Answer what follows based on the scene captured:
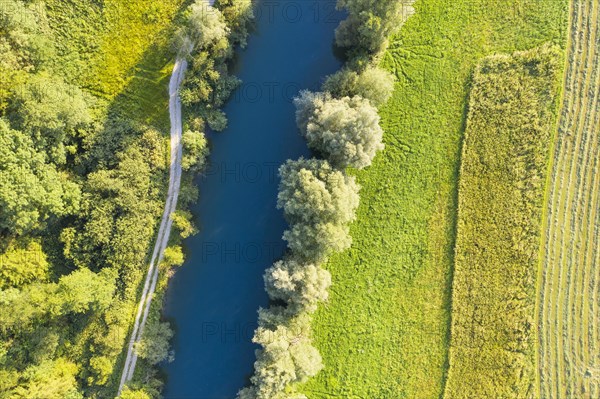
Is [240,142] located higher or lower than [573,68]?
lower

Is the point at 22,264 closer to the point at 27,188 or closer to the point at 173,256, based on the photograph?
the point at 27,188

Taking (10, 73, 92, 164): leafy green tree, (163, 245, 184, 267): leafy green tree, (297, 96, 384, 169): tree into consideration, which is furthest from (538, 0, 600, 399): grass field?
(10, 73, 92, 164): leafy green tree

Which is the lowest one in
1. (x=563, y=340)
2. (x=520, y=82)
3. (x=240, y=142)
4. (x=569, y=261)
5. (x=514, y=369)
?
(x=514, y=369)

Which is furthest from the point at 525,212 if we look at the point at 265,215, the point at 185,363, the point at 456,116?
the point at 185,363

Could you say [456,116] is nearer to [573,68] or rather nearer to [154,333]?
[573,68]

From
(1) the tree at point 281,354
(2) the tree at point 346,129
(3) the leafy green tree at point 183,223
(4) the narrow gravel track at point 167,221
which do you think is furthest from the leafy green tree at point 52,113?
(1) the tree at point 281,354

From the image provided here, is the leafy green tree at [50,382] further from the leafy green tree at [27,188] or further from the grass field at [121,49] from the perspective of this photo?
the grass field at [121,49]
